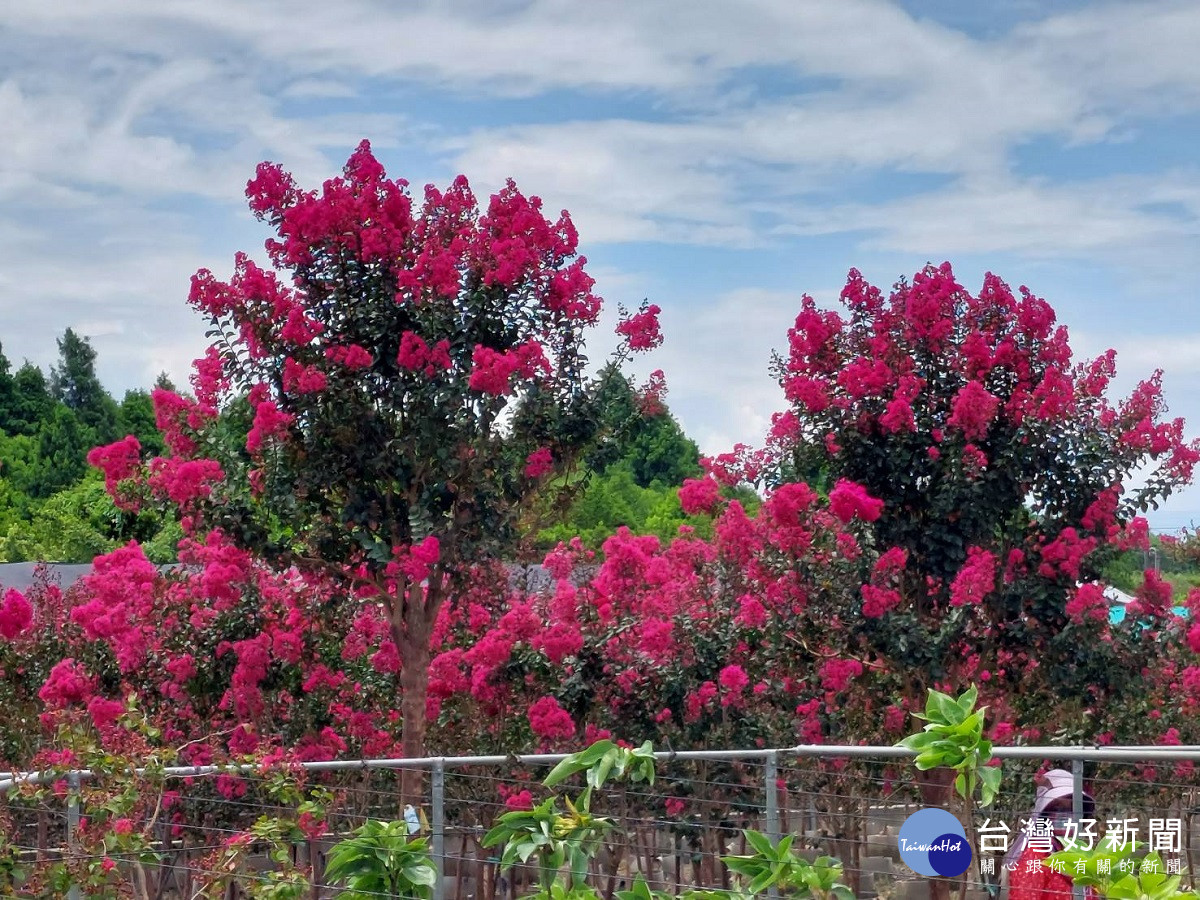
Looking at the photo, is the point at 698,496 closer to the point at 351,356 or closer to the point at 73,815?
the point at 351,356

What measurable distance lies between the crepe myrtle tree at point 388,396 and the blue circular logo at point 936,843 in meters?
4.26

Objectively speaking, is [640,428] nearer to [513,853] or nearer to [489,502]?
[489,502]

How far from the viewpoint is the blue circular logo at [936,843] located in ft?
11.8

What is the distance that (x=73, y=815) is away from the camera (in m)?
5.22

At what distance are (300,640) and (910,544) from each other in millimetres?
3548

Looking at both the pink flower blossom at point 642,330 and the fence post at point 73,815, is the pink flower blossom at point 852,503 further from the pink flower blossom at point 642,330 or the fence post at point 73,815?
the fence post at point 73,815

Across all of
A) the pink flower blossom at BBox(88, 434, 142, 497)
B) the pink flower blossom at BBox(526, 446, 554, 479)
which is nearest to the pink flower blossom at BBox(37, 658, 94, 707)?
the pink flower blossom at BBox(88, 434, 142, 497)

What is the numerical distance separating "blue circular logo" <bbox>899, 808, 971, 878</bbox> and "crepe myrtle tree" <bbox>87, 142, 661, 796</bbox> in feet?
14.0

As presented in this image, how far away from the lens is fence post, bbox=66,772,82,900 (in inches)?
196

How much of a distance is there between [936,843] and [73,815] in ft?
10.2

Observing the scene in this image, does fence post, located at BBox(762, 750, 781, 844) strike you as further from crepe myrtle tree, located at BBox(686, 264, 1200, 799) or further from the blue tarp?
the blue tarp

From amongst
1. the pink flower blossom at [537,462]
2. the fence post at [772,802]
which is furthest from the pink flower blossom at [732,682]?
the fence post at [772,802]

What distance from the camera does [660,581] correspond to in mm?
8320

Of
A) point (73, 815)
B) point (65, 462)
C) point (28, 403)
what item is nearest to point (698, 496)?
point (73, 815)
